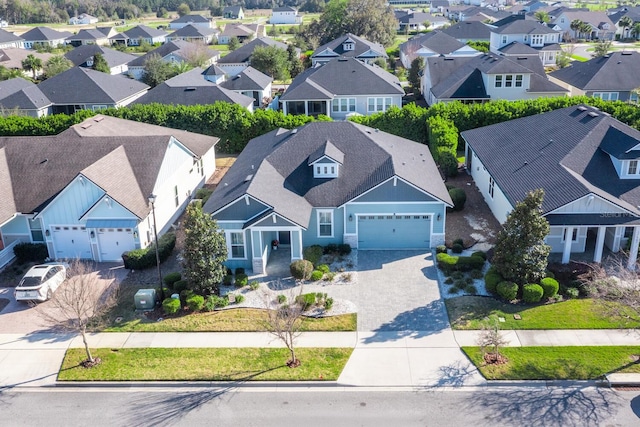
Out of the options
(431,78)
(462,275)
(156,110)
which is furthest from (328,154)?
(431,78)

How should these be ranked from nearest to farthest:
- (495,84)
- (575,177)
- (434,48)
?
(575,177)
(495,84)
(434,48)

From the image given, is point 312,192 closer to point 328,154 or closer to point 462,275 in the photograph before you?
point 328,154

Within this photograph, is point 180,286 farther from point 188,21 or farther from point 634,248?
point 188,21

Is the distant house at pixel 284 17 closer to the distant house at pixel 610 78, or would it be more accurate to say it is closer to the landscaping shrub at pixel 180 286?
the distant house at pixel 610 78

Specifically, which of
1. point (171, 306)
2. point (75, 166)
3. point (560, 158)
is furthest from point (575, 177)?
point (75, 166)

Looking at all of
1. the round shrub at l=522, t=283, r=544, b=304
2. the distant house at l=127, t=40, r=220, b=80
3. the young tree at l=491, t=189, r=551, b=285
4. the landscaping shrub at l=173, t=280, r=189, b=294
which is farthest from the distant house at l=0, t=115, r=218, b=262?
the distant house at l=127, t=40, r=220, b=80

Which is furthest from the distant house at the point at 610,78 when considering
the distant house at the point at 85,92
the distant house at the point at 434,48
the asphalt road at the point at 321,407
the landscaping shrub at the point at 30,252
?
the landscaping shrub at the point at 30,252

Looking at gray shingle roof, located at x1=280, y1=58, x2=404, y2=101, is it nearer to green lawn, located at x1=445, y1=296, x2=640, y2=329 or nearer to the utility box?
the utility box
